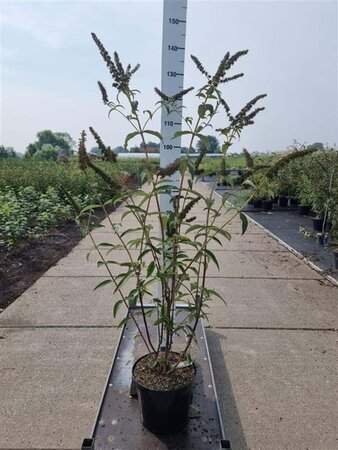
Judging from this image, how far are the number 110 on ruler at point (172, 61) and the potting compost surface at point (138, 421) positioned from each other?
1.26 metres

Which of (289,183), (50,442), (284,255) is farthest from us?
(289,183)

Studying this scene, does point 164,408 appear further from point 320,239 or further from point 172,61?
point 320,239

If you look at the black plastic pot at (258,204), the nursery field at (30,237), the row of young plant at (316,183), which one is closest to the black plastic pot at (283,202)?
the row of young plant at (316,183)

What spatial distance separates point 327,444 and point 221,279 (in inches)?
99.2

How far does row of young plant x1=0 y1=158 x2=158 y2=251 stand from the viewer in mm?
2114

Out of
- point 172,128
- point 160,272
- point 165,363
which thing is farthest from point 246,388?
point 172,128

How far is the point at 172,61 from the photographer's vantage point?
254cm

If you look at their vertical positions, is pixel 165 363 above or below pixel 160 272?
below

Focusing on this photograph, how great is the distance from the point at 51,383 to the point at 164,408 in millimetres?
978

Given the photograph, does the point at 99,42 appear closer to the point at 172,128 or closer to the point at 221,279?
the point at 172,128

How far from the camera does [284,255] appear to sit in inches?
218

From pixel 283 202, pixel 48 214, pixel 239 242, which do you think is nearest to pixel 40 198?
pixel 48 214

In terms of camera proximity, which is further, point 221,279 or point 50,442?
point 221,279

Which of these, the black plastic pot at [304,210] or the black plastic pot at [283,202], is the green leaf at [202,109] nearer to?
the black plastic pot at [304,210]
